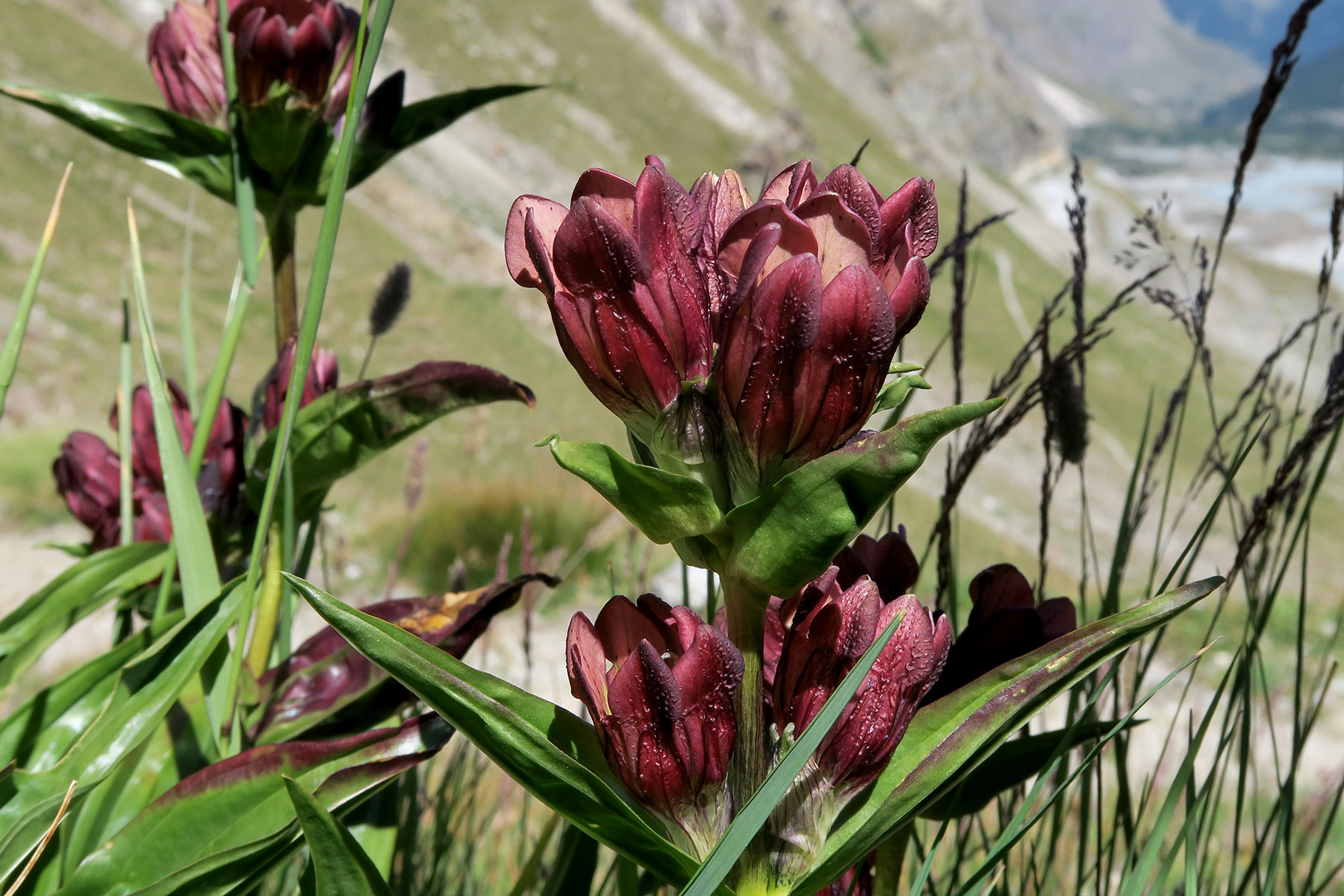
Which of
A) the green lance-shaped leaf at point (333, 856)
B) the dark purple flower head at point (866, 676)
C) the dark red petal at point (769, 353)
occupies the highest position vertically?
the dark red petal at point (769, 353)

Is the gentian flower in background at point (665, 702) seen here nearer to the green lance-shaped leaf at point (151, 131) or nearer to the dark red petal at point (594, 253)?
the dark red petal at point (594, 253)

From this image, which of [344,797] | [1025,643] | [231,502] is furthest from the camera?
[231,502]

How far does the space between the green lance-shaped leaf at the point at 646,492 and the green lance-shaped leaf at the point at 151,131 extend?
30.7 inches

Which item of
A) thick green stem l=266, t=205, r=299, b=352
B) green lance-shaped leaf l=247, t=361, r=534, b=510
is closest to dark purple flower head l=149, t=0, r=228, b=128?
thick green stem l=266, t=205, r=299, b=352

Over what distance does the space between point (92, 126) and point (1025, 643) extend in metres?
1.07

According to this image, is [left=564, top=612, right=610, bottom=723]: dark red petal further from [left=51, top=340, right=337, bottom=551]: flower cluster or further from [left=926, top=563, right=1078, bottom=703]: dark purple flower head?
[left=51, top=340, right=337, bottom=551]: flower cluster

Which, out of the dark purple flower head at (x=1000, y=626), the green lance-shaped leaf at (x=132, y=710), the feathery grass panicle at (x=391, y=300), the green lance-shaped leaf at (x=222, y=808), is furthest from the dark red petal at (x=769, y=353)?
the feathery grass panicle at (x=391, y=300)

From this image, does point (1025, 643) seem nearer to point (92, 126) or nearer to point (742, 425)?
point (742, 425)

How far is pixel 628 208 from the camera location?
1.95ft

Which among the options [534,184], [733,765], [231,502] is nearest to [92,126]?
[231,502]

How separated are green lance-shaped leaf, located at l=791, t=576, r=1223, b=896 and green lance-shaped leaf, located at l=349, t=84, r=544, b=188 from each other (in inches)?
34.2

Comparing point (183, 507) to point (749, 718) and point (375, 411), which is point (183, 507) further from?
point (749, 718)

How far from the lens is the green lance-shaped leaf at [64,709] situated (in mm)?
974

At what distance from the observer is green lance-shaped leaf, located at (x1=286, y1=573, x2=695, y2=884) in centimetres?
53
